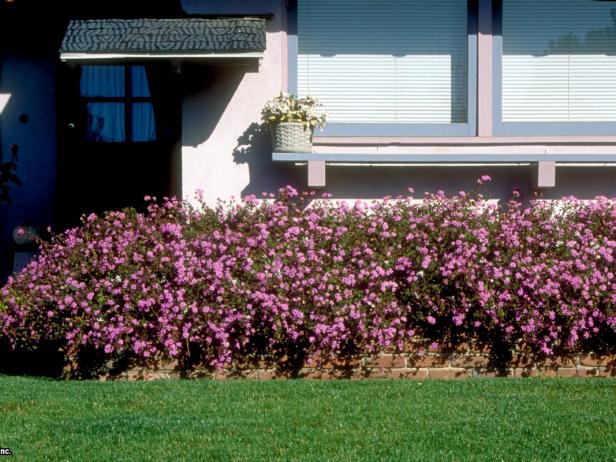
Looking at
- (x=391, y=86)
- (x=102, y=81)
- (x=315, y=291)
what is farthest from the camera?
(x=102, y=81)

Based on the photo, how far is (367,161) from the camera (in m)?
8.91

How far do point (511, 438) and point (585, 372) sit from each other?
2691mm

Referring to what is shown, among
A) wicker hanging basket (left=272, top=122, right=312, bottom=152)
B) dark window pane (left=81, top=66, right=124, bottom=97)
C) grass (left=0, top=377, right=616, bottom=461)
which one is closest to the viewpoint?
grass (left=0, top=377, right=616, bottom=461)

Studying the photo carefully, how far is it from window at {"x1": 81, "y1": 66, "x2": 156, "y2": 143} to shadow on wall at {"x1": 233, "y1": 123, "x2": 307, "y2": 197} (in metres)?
2.49

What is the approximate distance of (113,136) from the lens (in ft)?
37.7

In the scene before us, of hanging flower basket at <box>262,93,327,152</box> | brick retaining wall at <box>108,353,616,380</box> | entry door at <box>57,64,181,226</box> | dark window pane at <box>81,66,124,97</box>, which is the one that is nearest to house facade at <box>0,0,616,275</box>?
hanging flower basket at <box>262,93,327,152</box>

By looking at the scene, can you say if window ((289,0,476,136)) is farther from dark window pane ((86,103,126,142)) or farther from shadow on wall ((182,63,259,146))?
dark window pane ((86,103,126,142))

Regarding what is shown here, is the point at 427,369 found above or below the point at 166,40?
below

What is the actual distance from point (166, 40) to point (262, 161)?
4.23 ft

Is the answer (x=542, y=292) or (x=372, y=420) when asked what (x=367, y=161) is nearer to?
(x=542, y=292)

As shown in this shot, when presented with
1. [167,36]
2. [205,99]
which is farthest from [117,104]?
[167,36]

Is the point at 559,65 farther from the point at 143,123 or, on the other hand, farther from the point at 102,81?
the point at 102,81

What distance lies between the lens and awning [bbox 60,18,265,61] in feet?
28.4

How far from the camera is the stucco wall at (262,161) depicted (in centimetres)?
918
